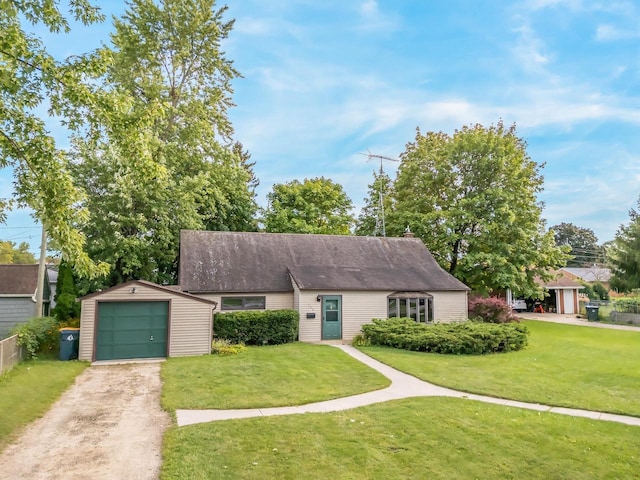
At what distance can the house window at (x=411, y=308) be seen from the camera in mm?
19438

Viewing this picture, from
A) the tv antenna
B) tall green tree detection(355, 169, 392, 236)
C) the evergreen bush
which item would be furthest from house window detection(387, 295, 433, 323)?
the evergreen bush

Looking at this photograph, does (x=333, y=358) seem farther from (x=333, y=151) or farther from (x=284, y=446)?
(x=333, y=151)

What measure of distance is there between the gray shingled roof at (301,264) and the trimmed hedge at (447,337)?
2.73 meters

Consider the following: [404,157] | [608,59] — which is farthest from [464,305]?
[404,157]

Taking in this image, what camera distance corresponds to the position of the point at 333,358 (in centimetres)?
1381

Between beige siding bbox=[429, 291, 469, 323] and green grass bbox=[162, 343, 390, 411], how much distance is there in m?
7.18

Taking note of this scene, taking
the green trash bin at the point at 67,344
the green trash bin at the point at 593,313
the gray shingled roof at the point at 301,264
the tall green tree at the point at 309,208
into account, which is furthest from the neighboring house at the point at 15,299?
the green trash bin at the point at 593,313

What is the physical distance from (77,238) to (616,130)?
65.0ft

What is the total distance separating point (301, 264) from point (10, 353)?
481 inches

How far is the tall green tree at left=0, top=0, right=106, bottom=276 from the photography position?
21.0 feet

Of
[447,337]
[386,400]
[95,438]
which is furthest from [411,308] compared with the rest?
[95,438]

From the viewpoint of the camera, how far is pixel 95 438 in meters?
6.78

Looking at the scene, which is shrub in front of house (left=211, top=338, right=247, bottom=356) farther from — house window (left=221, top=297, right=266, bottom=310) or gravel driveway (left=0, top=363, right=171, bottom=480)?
gravel driveway (left=0, top=363, right=171, bottom=480)

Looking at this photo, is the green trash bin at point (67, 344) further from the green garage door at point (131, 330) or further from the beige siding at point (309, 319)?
the beige siding at point (309, 319)
